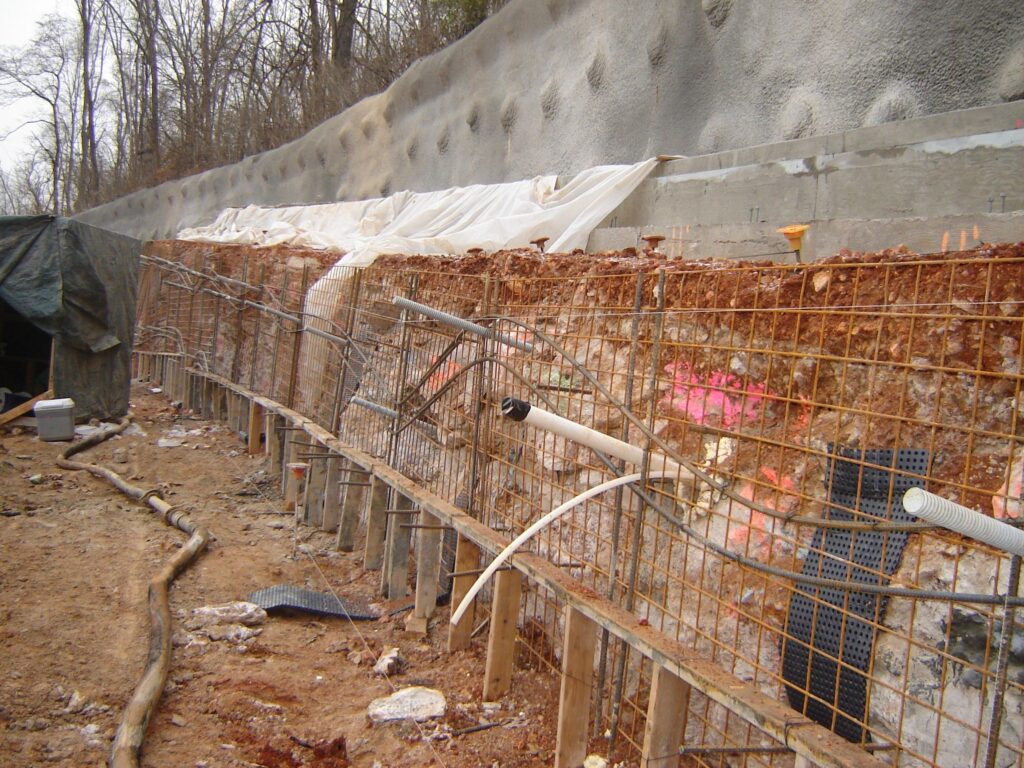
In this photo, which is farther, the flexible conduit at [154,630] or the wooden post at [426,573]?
the wooden post at [426,573]

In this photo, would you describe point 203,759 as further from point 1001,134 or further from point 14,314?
point 14,314

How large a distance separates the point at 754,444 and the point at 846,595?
773 mm

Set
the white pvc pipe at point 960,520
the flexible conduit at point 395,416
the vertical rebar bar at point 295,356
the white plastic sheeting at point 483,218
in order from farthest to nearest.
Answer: the vertical rebar bar at point 295,356 < the white plastic sheeting at point 483,218 < the flexible conduit at point 395,416 < the white pvc pipe at point 960,520

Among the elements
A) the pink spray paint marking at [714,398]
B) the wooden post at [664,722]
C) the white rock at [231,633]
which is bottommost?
the white rock at [231,633]

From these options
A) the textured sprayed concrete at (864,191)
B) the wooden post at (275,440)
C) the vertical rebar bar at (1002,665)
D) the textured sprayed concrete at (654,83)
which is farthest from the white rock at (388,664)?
the textured sprayed concrete at (654,83)

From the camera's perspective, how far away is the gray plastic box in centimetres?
1005

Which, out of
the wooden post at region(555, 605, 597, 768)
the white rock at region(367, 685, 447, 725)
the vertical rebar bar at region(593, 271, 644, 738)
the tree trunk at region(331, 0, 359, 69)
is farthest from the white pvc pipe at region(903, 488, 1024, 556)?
the tree trunk at region(331, 0, 359, 69)

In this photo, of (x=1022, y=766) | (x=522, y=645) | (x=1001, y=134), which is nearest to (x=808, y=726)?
(x=1022, y=766)

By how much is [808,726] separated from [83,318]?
11.0 metres

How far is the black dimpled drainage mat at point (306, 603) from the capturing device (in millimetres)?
5461

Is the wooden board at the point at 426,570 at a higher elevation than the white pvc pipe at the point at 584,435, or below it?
below

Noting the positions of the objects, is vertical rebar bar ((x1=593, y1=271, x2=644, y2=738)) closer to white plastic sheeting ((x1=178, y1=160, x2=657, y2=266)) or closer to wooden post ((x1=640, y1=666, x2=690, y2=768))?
wooden post ((x1=640, y1=666, x2=690, y2=768))

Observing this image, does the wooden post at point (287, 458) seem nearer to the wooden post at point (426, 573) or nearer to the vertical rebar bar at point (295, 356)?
the vertical rebar bar at point (295, 356)

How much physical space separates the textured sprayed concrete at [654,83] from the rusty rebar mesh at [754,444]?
414 cm
